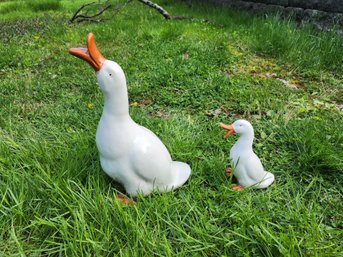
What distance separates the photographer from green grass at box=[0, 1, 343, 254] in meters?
1.72

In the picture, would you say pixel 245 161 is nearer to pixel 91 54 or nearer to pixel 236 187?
pixel 236 187

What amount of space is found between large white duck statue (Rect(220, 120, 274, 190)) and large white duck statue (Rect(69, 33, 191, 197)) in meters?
0.45

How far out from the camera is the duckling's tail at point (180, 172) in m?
2.04

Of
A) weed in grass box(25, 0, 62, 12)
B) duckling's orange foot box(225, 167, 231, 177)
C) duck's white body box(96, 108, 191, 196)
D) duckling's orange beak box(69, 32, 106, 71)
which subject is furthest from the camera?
weed in grass box(25, 0, 62, 12)

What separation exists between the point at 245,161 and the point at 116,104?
853mm

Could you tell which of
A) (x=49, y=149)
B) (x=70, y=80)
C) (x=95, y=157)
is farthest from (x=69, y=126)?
(x=70, y=80)

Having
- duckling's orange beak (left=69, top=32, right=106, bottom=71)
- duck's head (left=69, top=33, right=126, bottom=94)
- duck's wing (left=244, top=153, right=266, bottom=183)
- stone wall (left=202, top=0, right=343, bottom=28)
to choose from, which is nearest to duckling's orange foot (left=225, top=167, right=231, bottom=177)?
duck's wing (left=244, top=153, right=266, bottom=183)

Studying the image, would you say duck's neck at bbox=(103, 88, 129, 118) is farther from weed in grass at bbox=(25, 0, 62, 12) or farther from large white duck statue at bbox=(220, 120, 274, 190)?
weed in grass at bbox=(25, 0, 62, 12)

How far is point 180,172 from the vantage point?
6.86 ft

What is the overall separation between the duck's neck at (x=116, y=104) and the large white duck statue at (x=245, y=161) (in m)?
0.64

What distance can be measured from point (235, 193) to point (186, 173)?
329mm

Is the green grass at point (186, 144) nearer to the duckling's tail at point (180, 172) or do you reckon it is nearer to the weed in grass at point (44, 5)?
the duckling's tail at point (180, 172)

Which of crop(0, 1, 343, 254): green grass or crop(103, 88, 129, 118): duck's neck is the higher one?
crop(103, 88, 129, 118): duck's neck

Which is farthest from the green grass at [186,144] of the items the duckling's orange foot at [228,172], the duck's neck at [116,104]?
the duck's neck at [116,104]
